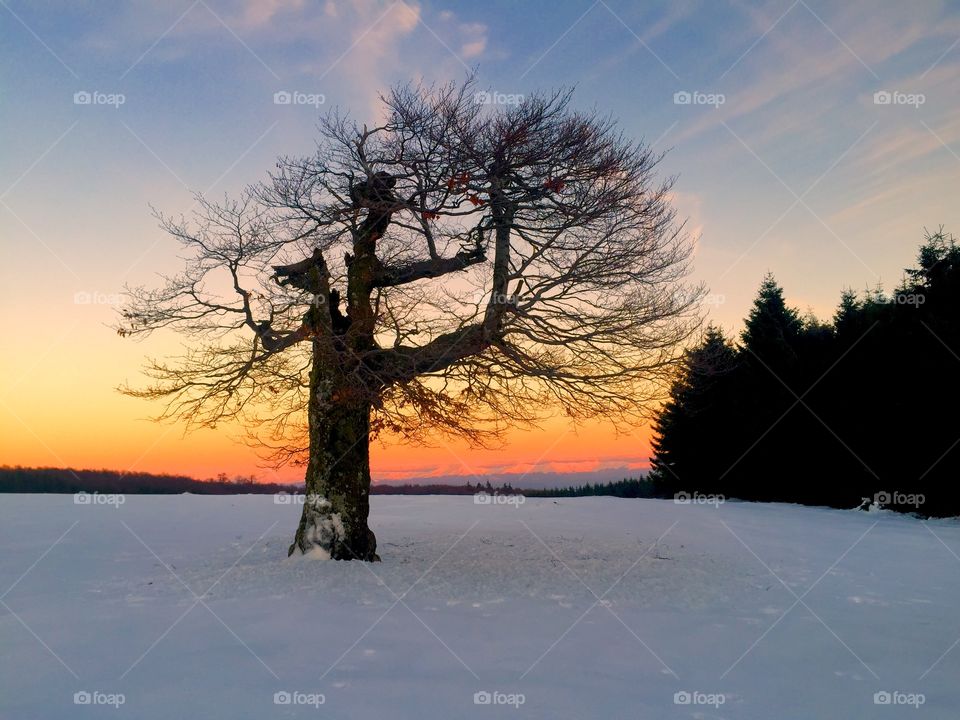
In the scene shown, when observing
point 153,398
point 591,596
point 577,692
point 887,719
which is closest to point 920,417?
point 591,596

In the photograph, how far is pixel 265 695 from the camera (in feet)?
20.2

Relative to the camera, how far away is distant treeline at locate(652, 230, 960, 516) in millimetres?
20891

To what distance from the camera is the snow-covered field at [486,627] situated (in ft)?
20.4

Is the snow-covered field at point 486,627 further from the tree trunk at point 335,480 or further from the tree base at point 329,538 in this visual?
the tree trunk at point 335,480

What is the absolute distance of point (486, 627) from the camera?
27.7ft

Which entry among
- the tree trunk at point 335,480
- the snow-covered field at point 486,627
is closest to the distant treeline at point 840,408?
the snow-covered field at point 486,627

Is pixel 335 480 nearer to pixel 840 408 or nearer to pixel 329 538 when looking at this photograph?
pixel 329 538

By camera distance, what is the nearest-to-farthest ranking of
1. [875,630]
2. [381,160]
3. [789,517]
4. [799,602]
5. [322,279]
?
[875,630] → [799,602] → [381,160] → [322,279] → [789,517]

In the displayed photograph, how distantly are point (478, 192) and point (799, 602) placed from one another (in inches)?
332

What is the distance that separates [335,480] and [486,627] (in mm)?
5445

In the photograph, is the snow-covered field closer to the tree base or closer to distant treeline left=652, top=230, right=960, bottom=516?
the tree base

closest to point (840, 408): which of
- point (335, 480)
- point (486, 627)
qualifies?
point (335, 480)

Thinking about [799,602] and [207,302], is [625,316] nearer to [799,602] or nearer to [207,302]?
[799,602]

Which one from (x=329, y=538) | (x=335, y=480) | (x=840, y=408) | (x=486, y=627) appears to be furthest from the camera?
(x=840, y=408)
